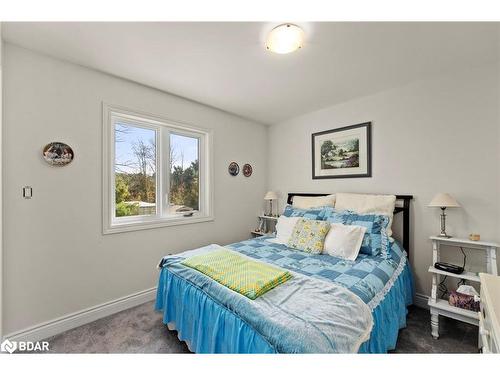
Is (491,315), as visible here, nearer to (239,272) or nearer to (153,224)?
(239,272)

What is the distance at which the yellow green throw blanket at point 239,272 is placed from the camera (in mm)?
1319

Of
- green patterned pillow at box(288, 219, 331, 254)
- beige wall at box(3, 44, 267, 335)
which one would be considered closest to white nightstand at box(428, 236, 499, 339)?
green patterned pillow at box(288, 219, 331, 254)

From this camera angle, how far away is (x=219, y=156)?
312 cm

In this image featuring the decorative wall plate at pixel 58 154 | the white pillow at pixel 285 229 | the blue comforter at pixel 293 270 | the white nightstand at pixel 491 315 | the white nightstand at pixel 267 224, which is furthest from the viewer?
the white nightstand at pixel 267 224

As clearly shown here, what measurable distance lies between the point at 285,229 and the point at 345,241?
2.25ft

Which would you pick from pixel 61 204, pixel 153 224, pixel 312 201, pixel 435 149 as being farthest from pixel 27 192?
pixel 435 149

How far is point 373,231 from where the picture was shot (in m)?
2.07

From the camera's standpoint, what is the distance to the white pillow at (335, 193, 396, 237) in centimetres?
228

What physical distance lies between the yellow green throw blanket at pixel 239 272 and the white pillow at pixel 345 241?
0.73 meters

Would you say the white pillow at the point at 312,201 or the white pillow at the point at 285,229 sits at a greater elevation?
the white pillow at the point at 312,201

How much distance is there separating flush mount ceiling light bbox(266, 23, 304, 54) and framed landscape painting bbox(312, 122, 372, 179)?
1475 mm

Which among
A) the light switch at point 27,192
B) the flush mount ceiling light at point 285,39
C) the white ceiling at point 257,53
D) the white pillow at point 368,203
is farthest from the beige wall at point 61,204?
the white pillow at point 368,203

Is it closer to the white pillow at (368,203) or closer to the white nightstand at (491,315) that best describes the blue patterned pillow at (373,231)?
the white pillow at (368,203)
